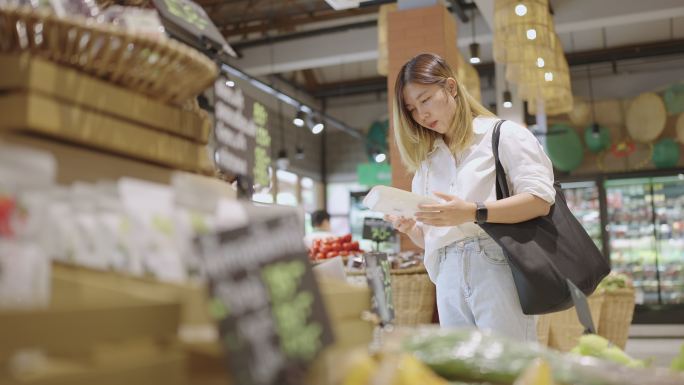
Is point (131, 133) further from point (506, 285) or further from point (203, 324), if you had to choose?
point (506, 285)

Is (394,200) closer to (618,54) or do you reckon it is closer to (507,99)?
(507,99)

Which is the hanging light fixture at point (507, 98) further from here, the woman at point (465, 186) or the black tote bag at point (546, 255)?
the black tote bag at point (546, 255)

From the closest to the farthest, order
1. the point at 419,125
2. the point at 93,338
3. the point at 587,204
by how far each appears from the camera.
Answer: the point at 93,338 → the point at 419,125 → the point at 587,204

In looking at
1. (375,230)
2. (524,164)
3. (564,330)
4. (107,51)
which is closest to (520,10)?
(564,330)

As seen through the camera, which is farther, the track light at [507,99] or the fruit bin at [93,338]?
the track light at [507,99]

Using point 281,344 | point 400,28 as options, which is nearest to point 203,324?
point 281,344

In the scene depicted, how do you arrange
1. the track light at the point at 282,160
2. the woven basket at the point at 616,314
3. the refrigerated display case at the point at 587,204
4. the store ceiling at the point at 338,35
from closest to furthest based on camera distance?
the woven basket at the point at 616,314 < the store ceiling at the point at 338,35 < the refrigerated display case at the point at 587,204 < the track light at the point at 282,160

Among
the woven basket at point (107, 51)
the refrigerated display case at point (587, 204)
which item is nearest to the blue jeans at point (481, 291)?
the woven basket at point (107, 51)

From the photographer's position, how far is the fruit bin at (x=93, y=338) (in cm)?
60

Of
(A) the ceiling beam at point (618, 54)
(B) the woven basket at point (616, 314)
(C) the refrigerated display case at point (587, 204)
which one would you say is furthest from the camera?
(A) the ceiling beam at point (618, 54)

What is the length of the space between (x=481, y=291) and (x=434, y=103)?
0.57 m

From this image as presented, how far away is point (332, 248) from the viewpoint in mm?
4156

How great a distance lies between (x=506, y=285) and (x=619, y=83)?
39.4 feet

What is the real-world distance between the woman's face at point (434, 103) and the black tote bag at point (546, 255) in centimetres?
16
